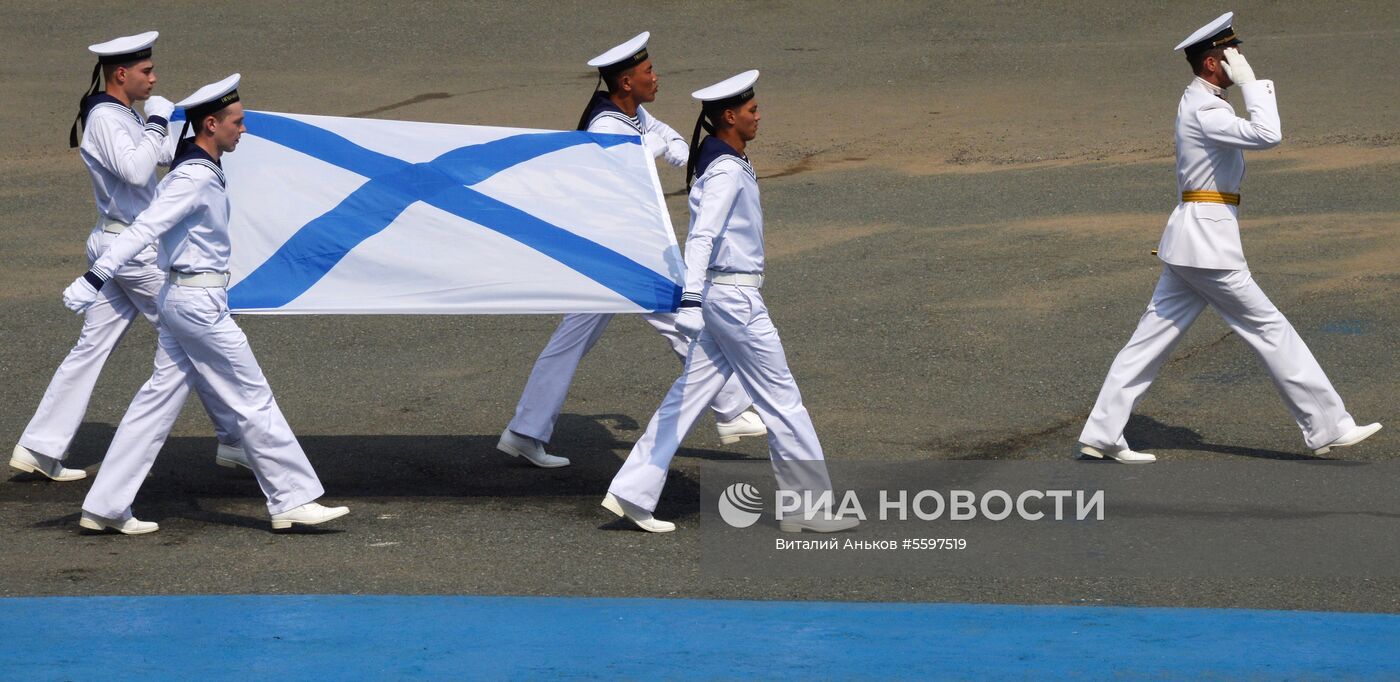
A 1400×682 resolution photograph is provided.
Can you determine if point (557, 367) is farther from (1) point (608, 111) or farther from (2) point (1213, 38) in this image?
(2) point (1213, 38)

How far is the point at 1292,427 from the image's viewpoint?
306 inches

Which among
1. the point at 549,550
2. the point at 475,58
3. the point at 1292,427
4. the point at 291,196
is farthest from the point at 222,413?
the point at 475,58

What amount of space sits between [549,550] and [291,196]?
6.56 ft

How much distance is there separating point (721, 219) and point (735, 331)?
431mm

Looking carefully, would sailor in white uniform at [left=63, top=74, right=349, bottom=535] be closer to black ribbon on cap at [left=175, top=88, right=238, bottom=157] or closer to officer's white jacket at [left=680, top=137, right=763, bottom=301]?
black ribbon on cap at [left=175, top=88, right=238, bottom=157]

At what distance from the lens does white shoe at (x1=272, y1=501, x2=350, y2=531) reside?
6.29 m

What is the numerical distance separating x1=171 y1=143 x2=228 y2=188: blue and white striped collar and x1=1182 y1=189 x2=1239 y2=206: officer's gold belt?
408 centimetres

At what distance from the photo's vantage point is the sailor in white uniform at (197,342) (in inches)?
237

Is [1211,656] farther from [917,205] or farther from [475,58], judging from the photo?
[475,58]

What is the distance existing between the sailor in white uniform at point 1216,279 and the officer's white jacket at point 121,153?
413 centimetres

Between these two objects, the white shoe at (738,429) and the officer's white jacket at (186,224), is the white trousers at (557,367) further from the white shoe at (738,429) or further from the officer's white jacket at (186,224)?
the officer's white jacket at (186,224)

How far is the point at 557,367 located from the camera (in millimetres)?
7445

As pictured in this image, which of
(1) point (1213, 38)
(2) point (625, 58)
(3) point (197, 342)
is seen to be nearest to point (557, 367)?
(2) point (625, 58)

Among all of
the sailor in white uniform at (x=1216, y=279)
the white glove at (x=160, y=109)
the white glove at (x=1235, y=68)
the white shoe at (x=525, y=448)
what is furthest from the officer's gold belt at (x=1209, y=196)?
the white glove at (x=160, y=109)
